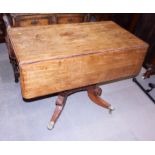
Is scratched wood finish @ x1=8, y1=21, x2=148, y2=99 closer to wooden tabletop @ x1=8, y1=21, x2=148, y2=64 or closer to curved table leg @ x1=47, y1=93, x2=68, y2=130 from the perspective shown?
wooden tabletop @ x1=8, y1=21, x2=148, y2=64

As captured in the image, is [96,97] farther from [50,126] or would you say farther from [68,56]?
[68,56]

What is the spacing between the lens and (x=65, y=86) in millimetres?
1499

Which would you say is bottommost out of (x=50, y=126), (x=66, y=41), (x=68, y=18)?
(x=50, y=126)

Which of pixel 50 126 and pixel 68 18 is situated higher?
pixel 68 18

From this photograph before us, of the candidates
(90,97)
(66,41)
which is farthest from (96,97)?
(66,41)

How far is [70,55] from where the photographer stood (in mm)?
1334

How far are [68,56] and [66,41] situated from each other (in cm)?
25

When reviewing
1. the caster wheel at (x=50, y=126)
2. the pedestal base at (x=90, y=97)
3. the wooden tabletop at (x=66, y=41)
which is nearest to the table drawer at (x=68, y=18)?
the wooden tabletop at (x=66, y=41)

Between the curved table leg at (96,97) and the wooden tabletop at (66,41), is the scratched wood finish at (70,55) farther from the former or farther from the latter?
the curved table leg at (96,97)

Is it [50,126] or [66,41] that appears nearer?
[66,41]

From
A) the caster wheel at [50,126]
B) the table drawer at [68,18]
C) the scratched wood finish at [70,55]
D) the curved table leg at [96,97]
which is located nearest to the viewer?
the scratched wood finish at [70,55]

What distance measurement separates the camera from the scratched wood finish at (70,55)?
1295 mm
